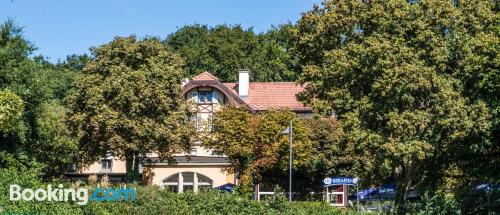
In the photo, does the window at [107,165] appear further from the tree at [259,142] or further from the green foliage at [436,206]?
the green foliage at [436,206]

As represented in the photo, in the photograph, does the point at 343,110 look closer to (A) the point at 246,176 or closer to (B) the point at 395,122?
(B) the point at 395,122

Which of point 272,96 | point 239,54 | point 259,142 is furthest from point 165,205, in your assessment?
point 239,54

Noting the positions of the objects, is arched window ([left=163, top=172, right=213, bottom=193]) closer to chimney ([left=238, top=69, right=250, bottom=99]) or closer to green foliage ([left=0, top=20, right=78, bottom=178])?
chimney ([left=238, top=69, right=250, bottom=99])

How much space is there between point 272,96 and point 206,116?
541 centimetres

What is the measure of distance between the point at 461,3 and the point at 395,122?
5.88 metres

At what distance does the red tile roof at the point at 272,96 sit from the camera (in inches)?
2071

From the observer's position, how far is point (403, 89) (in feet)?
88.5

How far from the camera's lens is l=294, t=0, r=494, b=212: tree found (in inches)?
1047

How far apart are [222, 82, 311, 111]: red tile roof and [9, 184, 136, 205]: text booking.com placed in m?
28.7

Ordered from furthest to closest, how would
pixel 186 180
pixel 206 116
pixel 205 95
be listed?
pixel 205 95
pixel 206 116
pixel 186 180

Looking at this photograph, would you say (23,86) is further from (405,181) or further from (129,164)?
(405,181)

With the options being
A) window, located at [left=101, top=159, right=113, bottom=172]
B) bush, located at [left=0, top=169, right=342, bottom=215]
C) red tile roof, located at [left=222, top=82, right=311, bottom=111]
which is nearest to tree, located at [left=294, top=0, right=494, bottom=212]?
bush, located at [left=0, top=169, right=342, bottom=215]

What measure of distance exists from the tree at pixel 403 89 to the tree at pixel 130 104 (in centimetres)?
1114

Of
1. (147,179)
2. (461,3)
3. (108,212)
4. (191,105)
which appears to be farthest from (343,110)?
(147,179)
